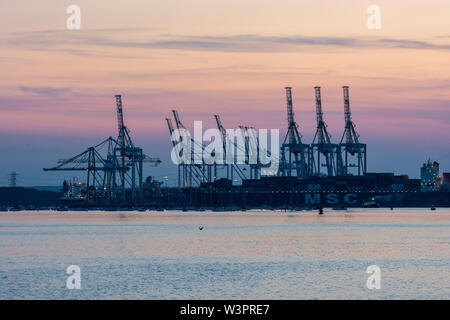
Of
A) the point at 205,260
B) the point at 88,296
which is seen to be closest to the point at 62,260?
the point at 205,260

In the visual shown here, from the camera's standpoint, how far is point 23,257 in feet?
222

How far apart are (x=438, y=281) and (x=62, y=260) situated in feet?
92.2
